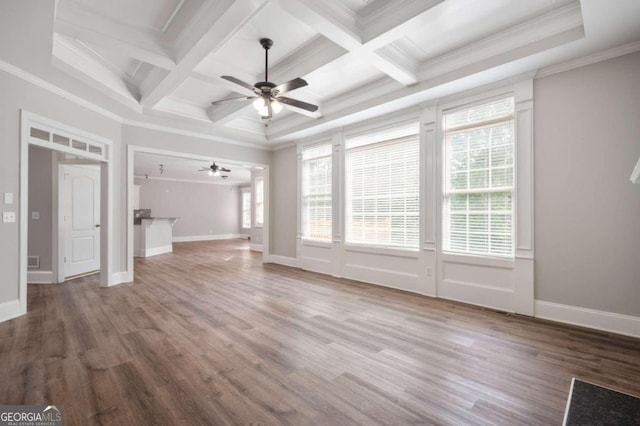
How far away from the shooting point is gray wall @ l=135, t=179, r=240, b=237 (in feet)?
40.3

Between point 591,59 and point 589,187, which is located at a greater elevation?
point 591,59

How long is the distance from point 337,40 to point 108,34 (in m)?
2.33

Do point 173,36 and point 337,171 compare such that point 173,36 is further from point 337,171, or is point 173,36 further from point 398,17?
point 337,171

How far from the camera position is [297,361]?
8.18 feet

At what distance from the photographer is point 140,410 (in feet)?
6.07

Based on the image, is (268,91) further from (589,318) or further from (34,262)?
(34,262)

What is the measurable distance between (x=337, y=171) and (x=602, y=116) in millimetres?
3815

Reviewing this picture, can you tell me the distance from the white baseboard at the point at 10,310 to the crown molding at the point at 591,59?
6.78 metres

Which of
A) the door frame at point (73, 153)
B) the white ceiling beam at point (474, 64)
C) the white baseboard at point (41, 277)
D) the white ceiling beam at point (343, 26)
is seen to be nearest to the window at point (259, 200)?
the door frame at point (73, 153)

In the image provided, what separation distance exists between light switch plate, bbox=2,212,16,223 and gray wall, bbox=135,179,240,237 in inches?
363

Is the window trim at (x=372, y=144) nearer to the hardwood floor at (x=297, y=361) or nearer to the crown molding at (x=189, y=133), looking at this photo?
the hardwood floor at (x=297, y=361)

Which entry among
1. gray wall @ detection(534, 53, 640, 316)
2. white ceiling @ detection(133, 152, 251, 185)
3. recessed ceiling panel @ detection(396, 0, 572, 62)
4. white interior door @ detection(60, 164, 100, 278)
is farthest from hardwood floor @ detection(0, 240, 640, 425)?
white ceiling @ detection(133, 152, 251, 185)

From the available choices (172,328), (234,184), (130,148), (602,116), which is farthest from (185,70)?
(234,184)

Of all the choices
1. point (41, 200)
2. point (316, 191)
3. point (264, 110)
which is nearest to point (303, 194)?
point (316, 191)
